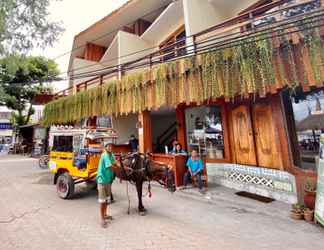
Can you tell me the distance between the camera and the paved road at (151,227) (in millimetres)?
3195

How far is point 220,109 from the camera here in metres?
7.01

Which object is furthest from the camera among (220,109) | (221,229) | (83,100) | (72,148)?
(83,100)

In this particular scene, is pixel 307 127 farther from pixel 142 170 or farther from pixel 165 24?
pixel 165 24

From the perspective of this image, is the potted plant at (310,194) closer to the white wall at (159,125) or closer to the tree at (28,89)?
the white wall at (159,125)

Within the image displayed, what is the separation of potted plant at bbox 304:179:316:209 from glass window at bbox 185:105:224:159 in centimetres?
285

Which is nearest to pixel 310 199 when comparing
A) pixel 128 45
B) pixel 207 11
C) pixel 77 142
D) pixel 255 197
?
pixel 255 197

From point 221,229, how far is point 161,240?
1.23 metres

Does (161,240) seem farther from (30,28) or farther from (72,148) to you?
(30,28)

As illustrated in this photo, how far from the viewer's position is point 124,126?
11039 mm

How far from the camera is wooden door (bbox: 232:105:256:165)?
6062mm

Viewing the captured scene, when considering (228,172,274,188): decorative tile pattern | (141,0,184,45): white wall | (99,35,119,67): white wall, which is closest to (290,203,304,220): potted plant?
(228,172,274,188): decorative tile pattern

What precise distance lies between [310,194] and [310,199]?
10 cm

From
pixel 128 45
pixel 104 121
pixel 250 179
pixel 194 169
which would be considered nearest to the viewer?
pixel 250 179

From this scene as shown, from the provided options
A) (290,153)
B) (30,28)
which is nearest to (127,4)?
(30,28)
